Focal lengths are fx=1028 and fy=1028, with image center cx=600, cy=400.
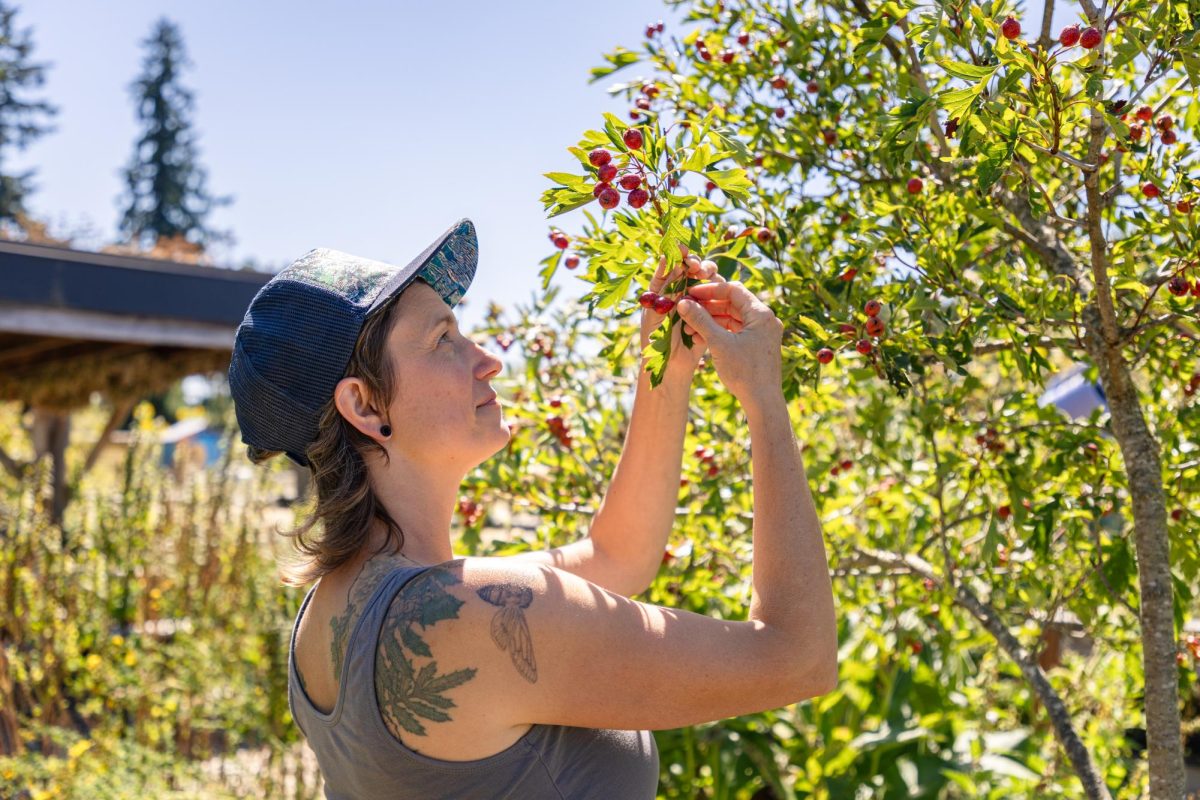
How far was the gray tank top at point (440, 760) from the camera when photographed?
126 centimetres

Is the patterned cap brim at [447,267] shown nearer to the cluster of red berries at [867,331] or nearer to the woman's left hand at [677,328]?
the woman's left hand at [677,328]

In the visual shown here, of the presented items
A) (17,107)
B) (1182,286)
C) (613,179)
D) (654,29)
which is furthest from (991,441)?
(17,107)

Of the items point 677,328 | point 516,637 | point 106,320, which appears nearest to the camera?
point 516,637

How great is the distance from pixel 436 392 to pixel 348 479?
0.19 metres

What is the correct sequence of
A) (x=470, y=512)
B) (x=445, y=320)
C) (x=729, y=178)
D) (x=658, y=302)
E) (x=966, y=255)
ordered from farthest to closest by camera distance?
(x=470, y=512), (x=966, y=255), (x=445, y=320), (x=658, y=302), (x=729, y=178)

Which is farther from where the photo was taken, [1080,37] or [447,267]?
[447,267]

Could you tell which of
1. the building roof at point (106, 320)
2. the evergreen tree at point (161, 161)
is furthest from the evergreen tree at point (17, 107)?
the building roof at point (106, 320)

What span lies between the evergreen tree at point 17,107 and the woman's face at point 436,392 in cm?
3379

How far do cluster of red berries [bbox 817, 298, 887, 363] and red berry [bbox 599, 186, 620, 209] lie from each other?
0.43m

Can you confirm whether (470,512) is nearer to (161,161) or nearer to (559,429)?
(559,429)

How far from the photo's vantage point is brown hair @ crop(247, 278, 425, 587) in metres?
1.49

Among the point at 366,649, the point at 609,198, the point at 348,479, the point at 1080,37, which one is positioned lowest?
the point at 366,649

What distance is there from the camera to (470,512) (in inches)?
105

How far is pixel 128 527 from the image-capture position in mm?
5492
